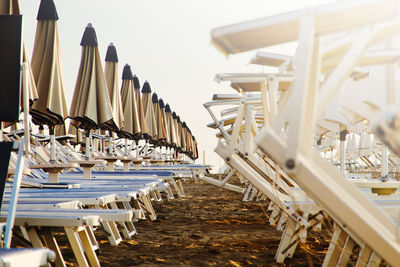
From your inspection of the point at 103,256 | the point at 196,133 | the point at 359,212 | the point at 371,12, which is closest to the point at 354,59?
the point at 371,12

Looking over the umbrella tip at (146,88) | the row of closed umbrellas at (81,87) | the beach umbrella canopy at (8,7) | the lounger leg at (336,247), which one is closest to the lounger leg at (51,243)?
the lounger leg at (336,247)

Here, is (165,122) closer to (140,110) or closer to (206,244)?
(140,110)

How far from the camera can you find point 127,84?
11266 mm

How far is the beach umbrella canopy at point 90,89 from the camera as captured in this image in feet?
25.4

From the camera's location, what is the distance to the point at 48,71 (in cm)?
636

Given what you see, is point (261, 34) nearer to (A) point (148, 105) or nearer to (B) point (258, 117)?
(B) point (258, 117)

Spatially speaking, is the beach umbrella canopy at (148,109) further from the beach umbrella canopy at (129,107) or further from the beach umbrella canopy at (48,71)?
the beach umbrella canopy at (48,71)

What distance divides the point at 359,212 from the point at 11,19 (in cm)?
253

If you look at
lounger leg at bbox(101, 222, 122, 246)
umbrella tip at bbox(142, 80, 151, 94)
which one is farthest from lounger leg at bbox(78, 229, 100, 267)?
umbrella tip at bbox(142, 80, 151, 94)

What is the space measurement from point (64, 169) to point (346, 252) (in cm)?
568

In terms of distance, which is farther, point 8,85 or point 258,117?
point 258,117

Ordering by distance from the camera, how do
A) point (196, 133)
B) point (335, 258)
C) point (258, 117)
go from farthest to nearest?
point (196, 133)
point (258, 117)
point (335, 258)

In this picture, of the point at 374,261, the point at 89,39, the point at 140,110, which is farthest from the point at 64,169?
the point at 374,261

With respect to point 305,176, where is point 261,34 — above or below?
above
